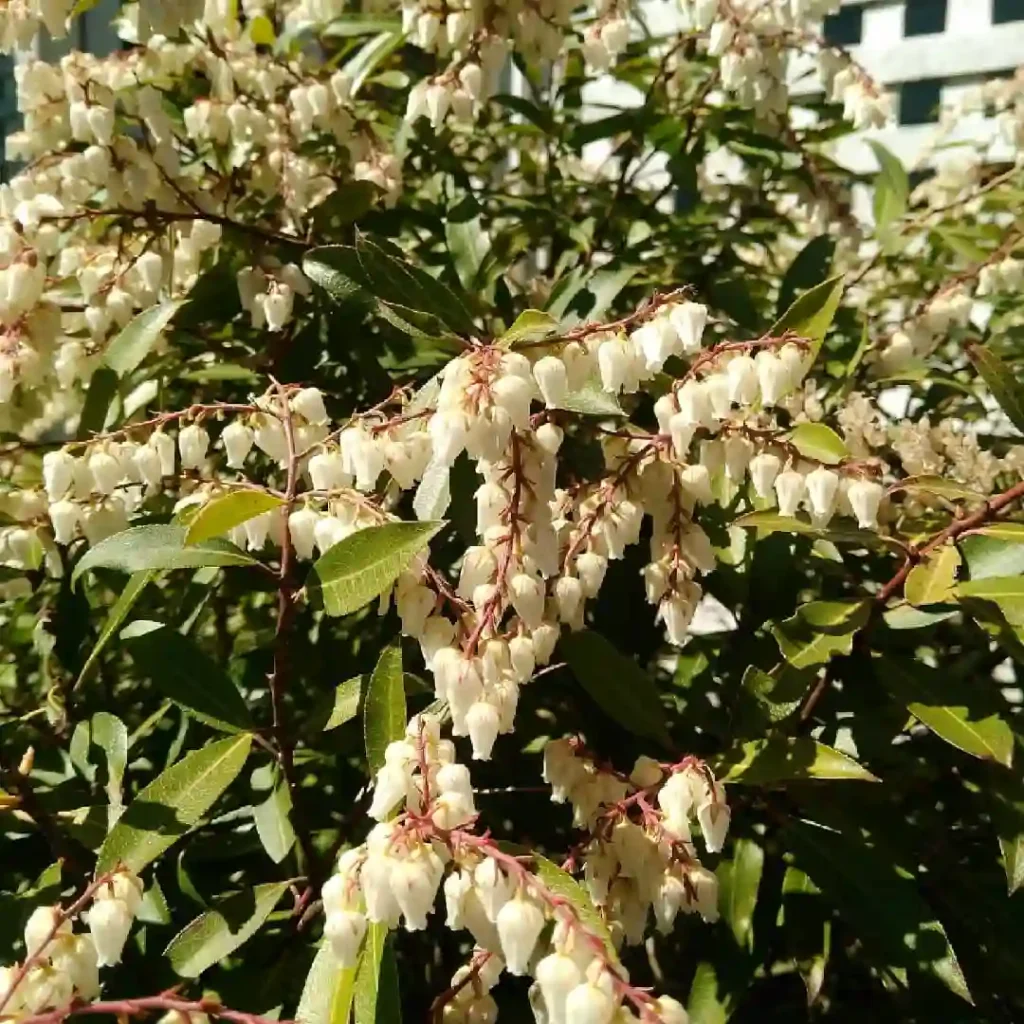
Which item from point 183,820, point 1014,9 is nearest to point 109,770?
point 183,820

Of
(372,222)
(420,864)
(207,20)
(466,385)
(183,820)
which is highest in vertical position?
(207,20)

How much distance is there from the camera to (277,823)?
1.22 meters

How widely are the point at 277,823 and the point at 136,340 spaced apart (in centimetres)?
66

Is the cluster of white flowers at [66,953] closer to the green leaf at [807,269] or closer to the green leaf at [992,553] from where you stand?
the green leaf at [992,553]

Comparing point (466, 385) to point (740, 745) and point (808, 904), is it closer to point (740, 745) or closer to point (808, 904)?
point (740, 745)

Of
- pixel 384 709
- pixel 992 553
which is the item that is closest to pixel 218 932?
pixel 384 709

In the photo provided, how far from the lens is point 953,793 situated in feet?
5.27

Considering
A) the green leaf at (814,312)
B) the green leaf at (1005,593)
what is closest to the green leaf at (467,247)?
the green leaf at (814,312)

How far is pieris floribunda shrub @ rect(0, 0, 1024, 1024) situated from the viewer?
A: 38.9 inches

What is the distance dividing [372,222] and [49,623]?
0.79 metres

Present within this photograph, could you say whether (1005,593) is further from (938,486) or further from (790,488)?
(790,488)

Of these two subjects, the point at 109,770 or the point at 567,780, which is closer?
the point at 567,780

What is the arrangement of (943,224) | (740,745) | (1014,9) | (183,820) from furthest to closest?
(1014,9) → (943,224) → (740,745) → (183,820)

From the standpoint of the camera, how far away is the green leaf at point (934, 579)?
1103mm
